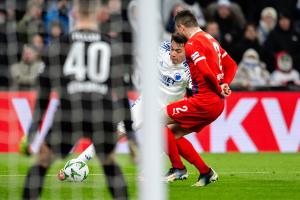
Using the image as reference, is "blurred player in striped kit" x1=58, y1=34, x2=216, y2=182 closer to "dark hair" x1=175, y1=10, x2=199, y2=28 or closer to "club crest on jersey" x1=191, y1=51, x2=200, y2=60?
"dark hair" x1=175, y1=10, x2=199, y2=28

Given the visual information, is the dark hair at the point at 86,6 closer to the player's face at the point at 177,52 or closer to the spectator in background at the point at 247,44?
the player's face at the point at 177,52

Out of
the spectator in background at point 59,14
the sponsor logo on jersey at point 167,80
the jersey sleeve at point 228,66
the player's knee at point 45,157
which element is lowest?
the player's knee at point 45,157

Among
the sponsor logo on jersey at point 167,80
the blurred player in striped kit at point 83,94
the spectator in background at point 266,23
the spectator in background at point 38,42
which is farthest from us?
the spectator in background at point 266,23

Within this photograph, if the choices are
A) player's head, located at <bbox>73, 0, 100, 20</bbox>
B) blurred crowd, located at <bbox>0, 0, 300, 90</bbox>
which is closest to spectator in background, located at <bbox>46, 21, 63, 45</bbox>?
Result: blurred crowd, located at <bbox>0, 0, 300, 90</bbox>

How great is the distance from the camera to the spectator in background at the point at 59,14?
14680mm

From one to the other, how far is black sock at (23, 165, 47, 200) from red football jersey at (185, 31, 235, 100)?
3.15m

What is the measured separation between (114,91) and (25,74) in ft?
20.4

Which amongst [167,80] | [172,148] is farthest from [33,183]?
[167,80]

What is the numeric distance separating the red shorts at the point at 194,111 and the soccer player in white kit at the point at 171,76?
22cm

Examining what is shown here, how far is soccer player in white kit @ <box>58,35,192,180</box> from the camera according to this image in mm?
11328

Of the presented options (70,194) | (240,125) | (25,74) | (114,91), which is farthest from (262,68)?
(114,91)

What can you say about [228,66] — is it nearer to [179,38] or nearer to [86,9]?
[179,38]

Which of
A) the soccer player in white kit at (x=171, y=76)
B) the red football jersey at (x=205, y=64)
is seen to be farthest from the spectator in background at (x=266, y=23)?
the red football jersey at (x=205, y=64)

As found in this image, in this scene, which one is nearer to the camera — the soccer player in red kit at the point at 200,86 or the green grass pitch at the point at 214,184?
the green grass pitch at the point at 214,184
